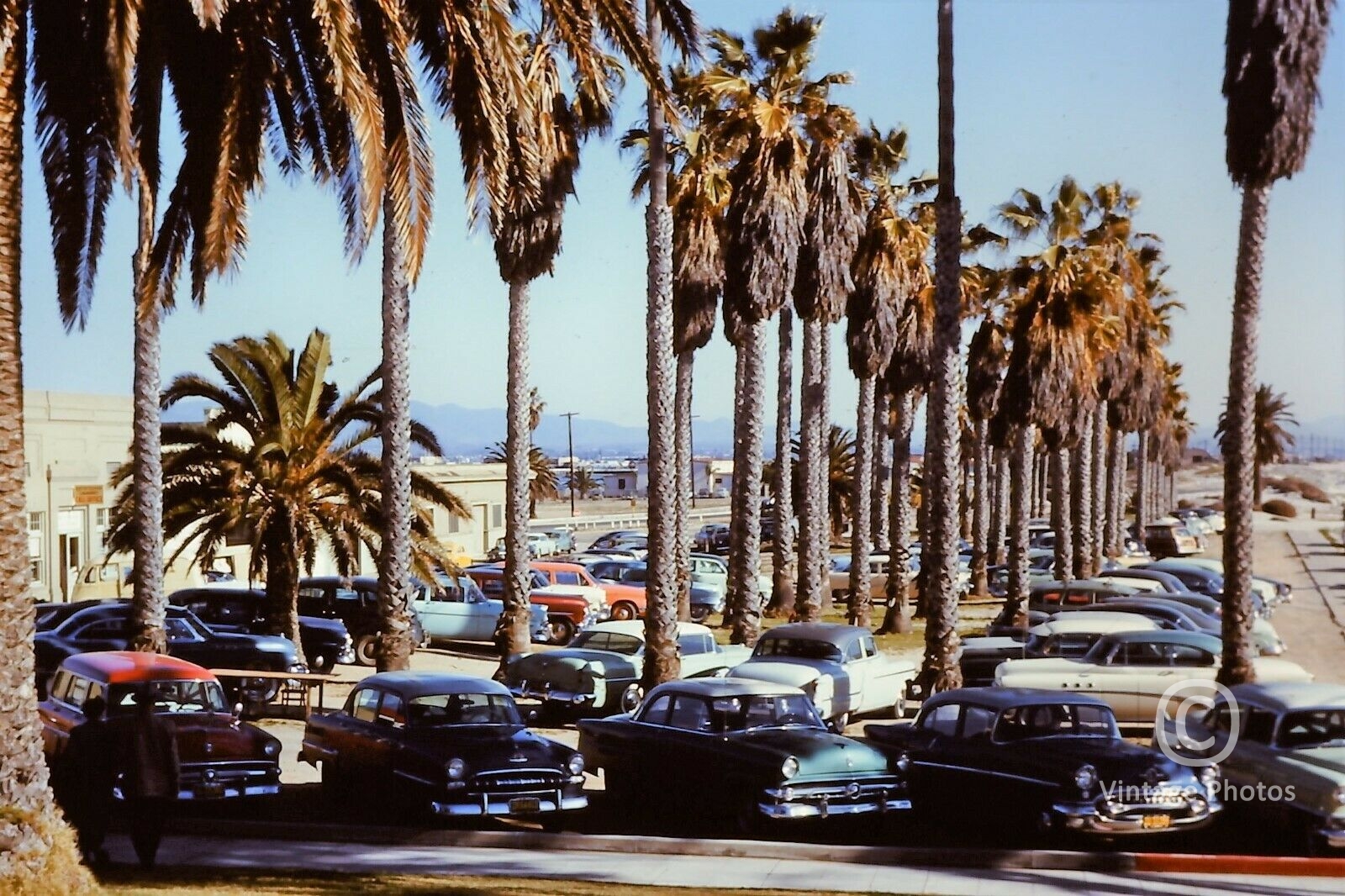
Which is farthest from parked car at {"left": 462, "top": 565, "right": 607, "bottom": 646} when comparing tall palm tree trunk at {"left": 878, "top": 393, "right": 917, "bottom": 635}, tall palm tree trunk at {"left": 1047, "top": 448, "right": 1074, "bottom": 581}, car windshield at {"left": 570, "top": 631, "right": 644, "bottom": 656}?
tall palm tree trunk at {"left": 1047, "top": 448, "right": 1074, "bottom": 581}

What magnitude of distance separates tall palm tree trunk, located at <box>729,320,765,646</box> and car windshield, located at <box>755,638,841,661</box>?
806 cm

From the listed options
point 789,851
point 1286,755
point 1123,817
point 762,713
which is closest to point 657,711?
point 762,713

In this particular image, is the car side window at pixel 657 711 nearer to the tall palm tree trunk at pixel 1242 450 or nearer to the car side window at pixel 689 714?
the car side window at pixel 689 714

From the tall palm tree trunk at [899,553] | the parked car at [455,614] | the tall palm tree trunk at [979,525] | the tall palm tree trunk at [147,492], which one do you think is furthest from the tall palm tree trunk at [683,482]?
the tall palm tree trunk at [147,492]

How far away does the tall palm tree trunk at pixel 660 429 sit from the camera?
23.4 metres

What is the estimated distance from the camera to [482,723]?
15492mm

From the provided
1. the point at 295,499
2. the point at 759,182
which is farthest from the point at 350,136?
the point at 759,182

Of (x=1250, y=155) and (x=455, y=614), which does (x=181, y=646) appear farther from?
(x=1250, y=155)

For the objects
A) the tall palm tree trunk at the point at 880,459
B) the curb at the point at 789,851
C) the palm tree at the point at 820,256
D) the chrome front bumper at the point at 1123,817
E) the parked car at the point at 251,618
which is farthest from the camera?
the tall palm tree trunk at the point at 880,459

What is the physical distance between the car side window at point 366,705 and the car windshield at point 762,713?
3691 millimetres

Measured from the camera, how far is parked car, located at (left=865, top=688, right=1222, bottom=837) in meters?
13.6

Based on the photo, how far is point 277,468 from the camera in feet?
83.2

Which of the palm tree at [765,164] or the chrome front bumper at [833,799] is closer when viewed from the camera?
the chrome front bumper at [833,799]

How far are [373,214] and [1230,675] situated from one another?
1522cm
